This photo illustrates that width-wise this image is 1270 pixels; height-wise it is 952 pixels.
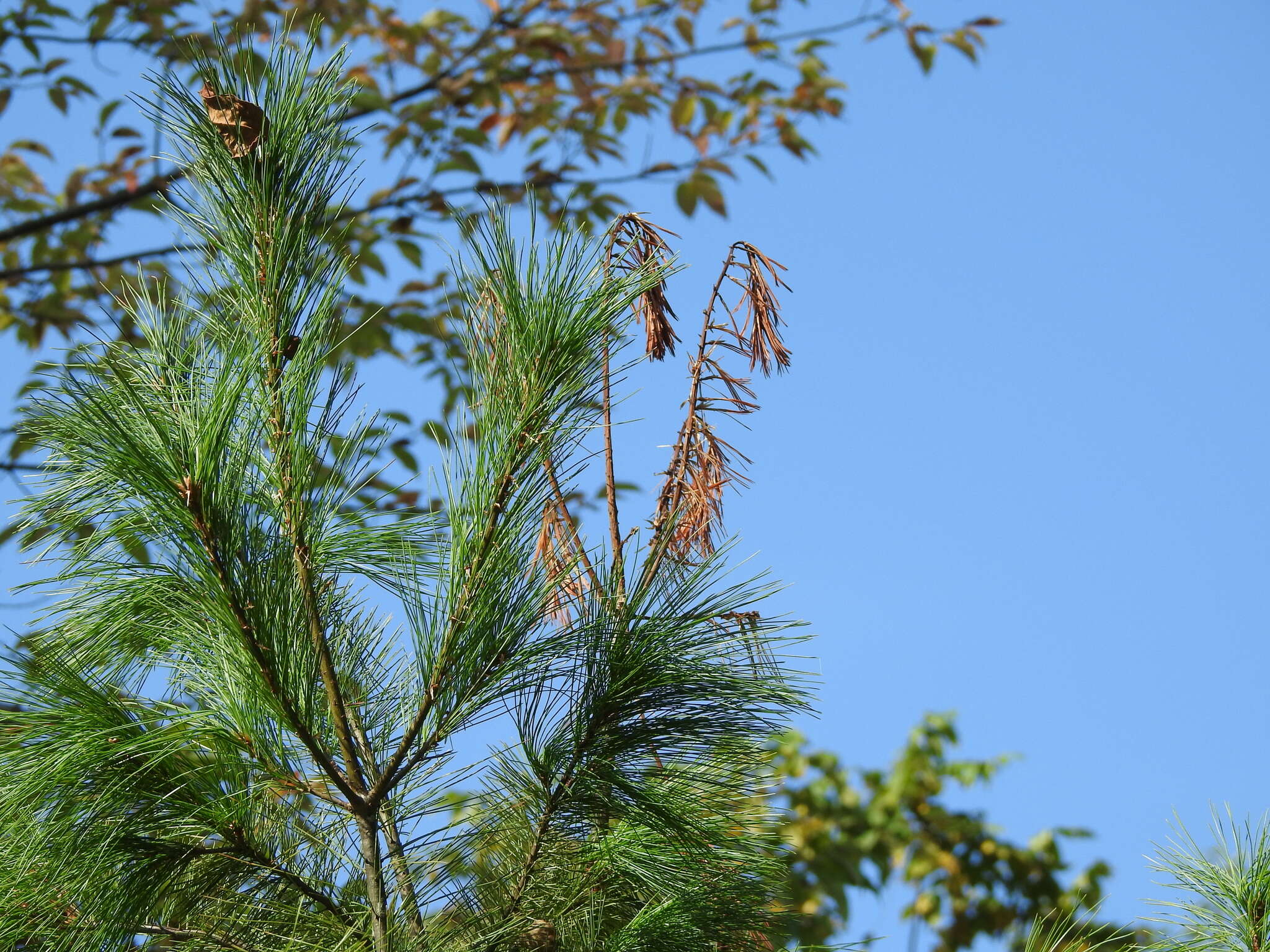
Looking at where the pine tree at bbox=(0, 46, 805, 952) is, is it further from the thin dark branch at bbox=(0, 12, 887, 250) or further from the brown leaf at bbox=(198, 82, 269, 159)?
the thin dark branch at bbox=(0, 12, 887, 250)

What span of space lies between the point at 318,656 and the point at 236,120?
27.6 inches

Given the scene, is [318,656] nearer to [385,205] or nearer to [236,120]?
[236,120]

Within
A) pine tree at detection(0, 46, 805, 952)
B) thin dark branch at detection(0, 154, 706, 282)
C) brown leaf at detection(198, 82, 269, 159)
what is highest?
thin dark branch at detection(0, 154, 706, 282)

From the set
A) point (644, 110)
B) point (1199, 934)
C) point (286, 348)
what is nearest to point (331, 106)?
point (286, 348)

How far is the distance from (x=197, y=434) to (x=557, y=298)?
1.54ft

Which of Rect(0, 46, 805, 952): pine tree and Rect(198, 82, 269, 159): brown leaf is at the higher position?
Rect(198, 82, 269, 159): brown leaf

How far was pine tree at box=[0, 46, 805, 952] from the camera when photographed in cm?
147

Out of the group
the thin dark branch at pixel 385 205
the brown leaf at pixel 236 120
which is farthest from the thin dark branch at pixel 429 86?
the brown leaf at pixel 236 120

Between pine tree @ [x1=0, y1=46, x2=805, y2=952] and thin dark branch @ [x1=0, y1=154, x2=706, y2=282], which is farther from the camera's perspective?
thin dark branch @ [x1=0, y1=154, x2=706, y2=282]

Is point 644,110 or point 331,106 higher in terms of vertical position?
point 644,110

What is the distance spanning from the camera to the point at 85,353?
5.37ft

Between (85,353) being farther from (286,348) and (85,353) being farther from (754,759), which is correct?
(754,759)

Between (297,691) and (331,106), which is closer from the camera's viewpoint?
(297,691)

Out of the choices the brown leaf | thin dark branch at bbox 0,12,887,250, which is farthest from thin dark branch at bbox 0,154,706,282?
the brown leaf
